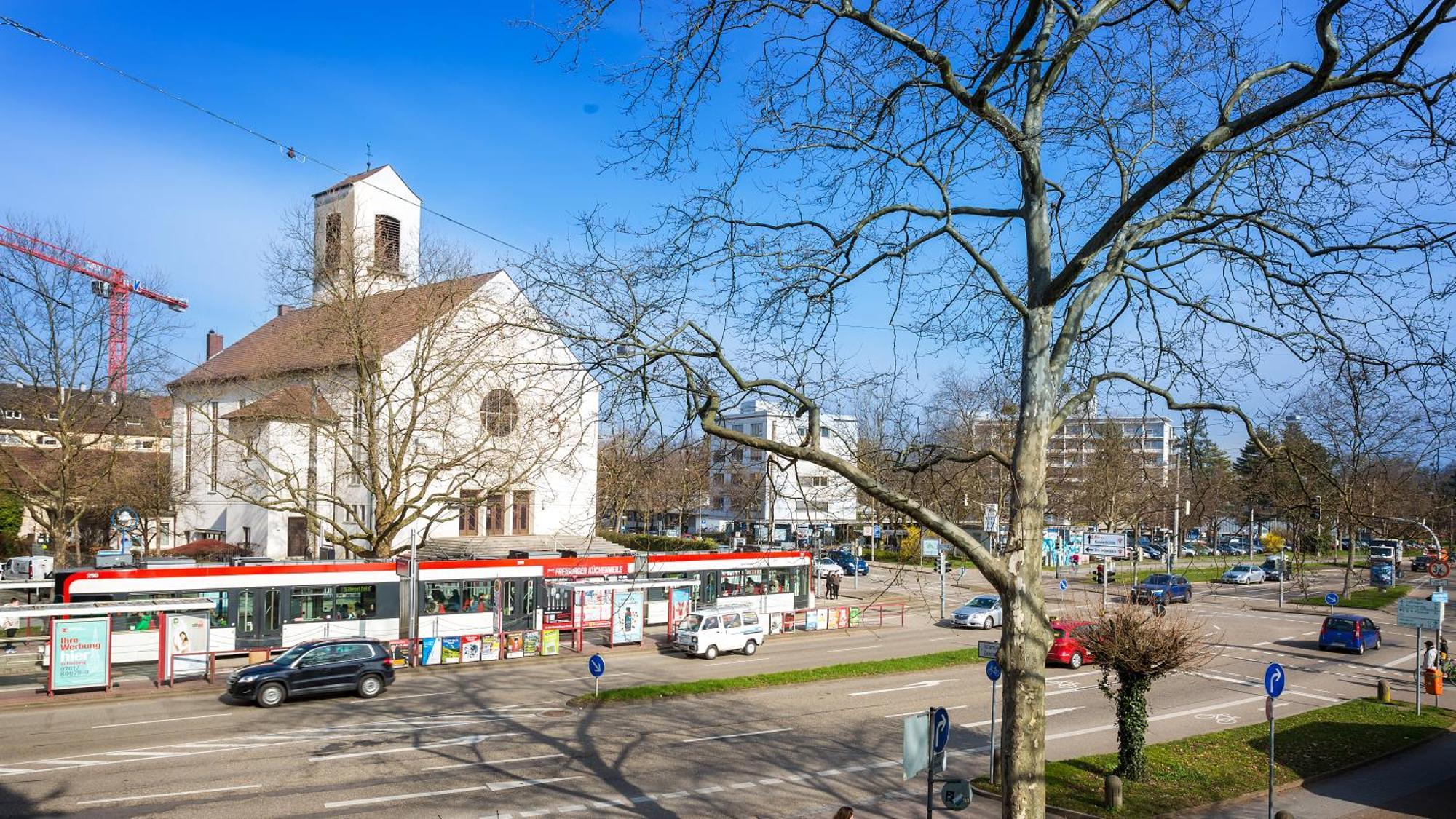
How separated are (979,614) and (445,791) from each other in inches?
1152

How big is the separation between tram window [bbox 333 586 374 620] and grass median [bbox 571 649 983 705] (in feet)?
32.0

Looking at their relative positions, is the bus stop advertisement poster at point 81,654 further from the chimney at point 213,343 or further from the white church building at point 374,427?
the chimney at point 213,343

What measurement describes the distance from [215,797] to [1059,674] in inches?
915

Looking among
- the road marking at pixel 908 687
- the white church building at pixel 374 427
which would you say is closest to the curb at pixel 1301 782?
the road marking at pixel 908 687

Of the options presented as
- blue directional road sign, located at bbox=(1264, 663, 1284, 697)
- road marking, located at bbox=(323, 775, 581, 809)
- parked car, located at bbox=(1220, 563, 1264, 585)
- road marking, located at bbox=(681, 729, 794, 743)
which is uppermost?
blue directional road sign, located at bbox=(1264, 663, 1284, 697)

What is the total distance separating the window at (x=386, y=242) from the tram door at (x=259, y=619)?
43.8ft

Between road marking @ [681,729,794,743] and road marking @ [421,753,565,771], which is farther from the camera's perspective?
road marking @ [681,729,794,743]

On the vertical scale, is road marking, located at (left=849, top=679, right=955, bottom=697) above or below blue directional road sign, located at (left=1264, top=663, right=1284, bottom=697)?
below

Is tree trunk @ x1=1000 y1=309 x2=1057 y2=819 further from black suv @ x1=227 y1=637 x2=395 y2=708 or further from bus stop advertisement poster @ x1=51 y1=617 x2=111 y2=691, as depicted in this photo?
bus stop advertisement poster @ x1=51 y1=617 x2=111 y2=691

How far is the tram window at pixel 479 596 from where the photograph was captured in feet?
105

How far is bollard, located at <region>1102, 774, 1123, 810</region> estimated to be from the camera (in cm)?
1468

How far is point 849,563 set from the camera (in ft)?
217

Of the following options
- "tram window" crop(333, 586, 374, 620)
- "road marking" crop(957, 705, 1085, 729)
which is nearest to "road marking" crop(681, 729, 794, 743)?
"road marking" crop(957, 705, 1085, 729)

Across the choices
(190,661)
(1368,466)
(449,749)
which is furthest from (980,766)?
(190,661)
